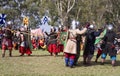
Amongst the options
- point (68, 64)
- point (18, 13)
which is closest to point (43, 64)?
point (68, 64)

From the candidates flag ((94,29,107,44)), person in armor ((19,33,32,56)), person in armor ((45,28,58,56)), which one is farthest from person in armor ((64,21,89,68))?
person in armor ((45,28,58,56))

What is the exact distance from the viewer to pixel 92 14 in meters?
56.2

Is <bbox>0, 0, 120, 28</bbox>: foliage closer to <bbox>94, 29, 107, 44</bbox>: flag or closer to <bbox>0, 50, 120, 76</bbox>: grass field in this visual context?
<bbox>94, 29, 107, 44</bbox>: flag

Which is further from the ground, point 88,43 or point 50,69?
point 88,43

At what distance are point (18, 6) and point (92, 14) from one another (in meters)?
12.4

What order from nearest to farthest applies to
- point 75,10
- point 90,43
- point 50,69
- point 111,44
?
point 50,69, point 111,44, point 90,43, point 75,10

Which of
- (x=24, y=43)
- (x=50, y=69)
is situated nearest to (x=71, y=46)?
(x=50, y=69)

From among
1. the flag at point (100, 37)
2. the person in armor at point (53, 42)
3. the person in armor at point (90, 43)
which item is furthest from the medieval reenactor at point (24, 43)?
the flag at point (100, 37)

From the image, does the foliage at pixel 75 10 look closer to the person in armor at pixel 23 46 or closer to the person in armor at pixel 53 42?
the person in armor at pixel 53 42

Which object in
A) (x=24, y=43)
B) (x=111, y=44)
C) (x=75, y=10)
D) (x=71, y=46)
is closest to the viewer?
(x=71, y=46)

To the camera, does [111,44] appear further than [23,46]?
No

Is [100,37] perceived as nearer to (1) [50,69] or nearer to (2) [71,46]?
(2) [71,46]

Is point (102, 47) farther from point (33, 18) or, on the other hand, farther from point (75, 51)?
point (33, 18)

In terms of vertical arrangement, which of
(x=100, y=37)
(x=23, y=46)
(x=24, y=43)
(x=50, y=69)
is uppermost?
(x=100, y=37)
